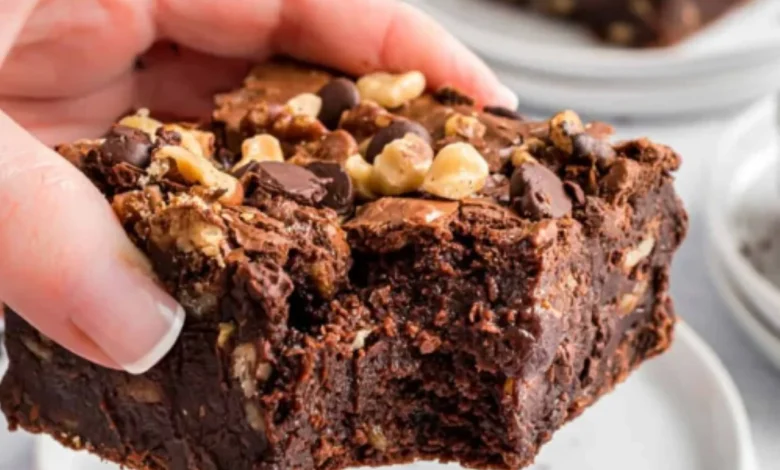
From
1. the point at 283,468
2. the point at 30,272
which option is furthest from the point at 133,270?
the point at 283,468

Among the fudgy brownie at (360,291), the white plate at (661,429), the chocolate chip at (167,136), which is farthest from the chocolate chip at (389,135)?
the white plate at (661,429)

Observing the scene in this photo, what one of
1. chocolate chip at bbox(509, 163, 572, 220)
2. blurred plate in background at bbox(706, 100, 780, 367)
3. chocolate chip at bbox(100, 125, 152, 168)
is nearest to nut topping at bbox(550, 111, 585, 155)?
chocolate chip at bbox(509, 163, 572, 220)

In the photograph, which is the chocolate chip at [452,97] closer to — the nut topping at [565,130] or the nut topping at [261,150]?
the nut topping at [565,130]

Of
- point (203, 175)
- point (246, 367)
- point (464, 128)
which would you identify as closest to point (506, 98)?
point (464, 128)

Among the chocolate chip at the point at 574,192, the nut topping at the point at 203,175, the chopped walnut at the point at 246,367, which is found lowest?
the chopped walnut at the point at 246,367

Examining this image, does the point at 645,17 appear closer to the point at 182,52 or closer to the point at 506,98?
the point at 506,98

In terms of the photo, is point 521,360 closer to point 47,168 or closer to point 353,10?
point 47,168

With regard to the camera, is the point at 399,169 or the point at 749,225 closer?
the point at 399,169
